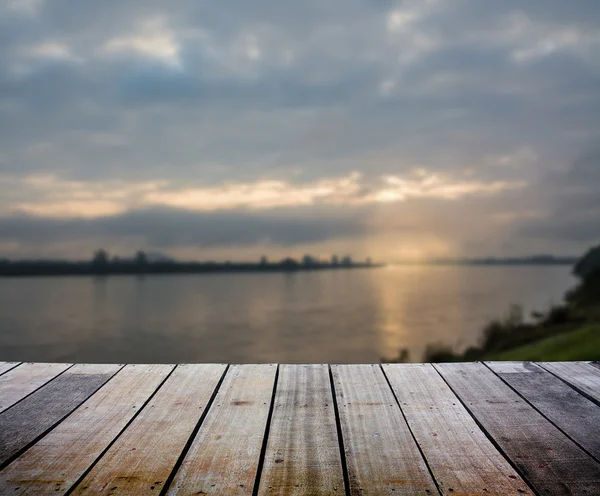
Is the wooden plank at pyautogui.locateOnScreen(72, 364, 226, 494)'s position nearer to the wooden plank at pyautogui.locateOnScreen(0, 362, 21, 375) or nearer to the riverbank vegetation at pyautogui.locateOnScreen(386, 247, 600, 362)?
the wooden plank at pyautogui.locateOnScreen(0, 362, 21, 375)

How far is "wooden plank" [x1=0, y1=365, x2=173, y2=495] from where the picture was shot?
55.9 inches

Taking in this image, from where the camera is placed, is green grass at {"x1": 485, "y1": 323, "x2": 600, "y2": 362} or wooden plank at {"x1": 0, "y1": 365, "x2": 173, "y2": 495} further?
green grass at {"x1": 485, "y1": 323, "x2": 600, "y2": 362}

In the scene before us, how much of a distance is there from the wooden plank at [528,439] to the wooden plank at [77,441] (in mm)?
1336

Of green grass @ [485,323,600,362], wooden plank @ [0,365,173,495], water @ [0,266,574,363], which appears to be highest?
wooden plank @ [0,365,173,495]

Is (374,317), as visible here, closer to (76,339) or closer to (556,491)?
(76,339)

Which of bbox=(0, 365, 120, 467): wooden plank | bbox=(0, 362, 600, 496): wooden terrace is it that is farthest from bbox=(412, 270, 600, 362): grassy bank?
bbox=(0, 365, 120, 467): wooden plank

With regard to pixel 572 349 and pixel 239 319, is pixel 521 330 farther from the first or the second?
pixel 239 319

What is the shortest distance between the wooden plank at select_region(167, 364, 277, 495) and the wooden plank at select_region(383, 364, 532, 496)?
557mm

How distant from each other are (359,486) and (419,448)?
1.10 ft

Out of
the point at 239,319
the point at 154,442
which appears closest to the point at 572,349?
the point at 154,442

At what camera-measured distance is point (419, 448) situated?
1629 millimetres

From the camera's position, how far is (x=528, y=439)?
1.71 metres

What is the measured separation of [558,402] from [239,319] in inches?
1568

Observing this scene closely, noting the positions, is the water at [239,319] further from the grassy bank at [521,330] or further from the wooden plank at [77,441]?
the wooden plank at [77,441]
